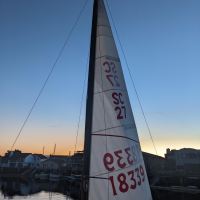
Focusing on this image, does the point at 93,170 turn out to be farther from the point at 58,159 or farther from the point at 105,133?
the point at 58,159

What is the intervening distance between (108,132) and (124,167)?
1182 millimetres

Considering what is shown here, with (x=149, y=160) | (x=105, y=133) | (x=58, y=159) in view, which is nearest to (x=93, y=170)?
(x=105, y=133)

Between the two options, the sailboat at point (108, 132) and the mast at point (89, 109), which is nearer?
the mast at point (89, 109)

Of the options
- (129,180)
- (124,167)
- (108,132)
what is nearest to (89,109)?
(108,132)

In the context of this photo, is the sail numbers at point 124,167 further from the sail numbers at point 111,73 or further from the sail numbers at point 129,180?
the sail numbers at point 111,73

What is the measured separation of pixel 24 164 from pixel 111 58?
99.5 metres

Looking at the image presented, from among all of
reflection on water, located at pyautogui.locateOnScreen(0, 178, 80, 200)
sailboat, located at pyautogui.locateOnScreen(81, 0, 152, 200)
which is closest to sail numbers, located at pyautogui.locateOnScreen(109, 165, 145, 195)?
sailboat, located at pyautogui.locateOnScreen(81, 0, 152, 200)

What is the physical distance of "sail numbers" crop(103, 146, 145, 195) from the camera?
852 centimetres

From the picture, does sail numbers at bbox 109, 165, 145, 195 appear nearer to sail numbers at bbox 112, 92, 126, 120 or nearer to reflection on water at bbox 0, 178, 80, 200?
sail numbers at bbox 112, 92, 126, 120

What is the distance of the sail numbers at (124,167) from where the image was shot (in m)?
8.52

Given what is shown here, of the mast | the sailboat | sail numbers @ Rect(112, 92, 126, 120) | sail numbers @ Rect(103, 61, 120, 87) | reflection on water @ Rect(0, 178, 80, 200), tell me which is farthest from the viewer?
reflection on water @ Rect(0, 178, 80, 200)

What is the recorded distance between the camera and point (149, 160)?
6325 cm

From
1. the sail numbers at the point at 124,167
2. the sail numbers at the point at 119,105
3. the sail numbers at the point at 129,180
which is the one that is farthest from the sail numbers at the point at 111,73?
the sail numbers at the point at 129,180

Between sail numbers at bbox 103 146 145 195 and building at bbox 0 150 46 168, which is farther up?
building at bbox 0 150 46 168
